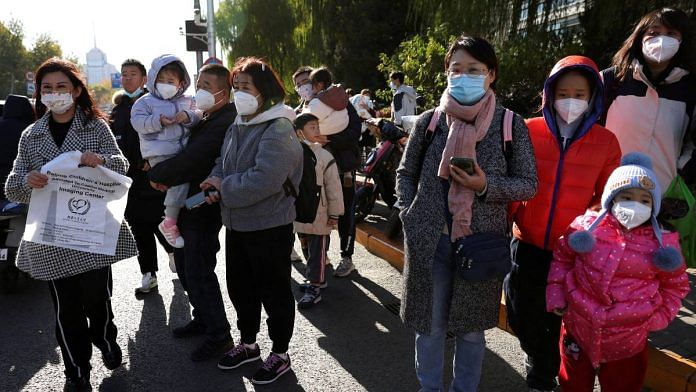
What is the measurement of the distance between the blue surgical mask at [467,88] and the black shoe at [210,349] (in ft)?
7.58

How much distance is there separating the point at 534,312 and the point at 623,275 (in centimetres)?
51

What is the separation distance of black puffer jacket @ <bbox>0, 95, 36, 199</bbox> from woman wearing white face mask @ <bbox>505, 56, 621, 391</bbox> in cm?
450

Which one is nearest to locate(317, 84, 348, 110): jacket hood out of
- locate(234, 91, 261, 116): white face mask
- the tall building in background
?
locate(234, 91, 261, 116): white face mask

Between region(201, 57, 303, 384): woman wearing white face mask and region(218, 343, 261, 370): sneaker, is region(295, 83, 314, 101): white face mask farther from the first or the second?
region(218, 343, 261, 370): sneaker

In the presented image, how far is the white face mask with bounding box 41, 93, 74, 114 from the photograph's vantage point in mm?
2996

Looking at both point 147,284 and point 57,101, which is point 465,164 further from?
point 147,284

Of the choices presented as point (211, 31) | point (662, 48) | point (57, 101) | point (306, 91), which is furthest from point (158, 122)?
point (211, 31)

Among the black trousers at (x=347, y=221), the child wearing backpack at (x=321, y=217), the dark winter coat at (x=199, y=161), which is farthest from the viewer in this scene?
the black trousers at (x=347, y=221)

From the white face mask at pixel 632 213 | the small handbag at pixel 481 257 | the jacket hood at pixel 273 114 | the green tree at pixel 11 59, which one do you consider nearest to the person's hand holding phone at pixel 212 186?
the jacket hood at pixel 273 114

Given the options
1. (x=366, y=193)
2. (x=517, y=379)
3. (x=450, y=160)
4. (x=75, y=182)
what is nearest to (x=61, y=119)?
(x=75, y=182)

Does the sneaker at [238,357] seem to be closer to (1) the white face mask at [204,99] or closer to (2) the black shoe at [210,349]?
(2) the black shoe at [210,349]

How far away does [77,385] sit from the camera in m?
3.15

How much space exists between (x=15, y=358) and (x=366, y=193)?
13.9 feet

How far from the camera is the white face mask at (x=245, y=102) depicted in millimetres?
3021
